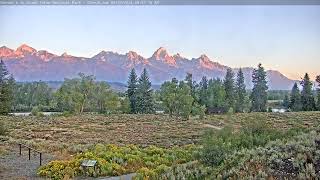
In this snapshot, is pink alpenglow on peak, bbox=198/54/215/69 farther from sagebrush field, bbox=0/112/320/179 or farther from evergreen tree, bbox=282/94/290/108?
evergreen tree, bbox=282/94/290/108

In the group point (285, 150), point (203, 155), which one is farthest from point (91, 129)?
point (285, 150)

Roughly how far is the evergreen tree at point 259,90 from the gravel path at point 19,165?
652 cm

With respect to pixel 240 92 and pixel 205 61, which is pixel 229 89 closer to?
pixel 240 92

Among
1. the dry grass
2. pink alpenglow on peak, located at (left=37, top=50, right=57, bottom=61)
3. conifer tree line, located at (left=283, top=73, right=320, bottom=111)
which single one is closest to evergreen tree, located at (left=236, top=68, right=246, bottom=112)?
the dry grass

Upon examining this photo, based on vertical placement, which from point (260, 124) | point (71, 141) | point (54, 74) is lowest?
point (71, 141)

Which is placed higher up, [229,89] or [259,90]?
[229,89]

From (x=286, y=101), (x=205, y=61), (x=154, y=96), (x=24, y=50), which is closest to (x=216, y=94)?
(x=286, y=101)

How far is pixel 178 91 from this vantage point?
19.6m

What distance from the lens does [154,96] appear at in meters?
24.8

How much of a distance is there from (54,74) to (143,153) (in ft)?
19.5

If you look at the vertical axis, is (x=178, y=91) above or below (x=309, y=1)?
below

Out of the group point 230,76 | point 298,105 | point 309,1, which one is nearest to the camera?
point 309,1

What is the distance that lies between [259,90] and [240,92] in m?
2.65

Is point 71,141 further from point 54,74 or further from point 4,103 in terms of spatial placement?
point 4,103
